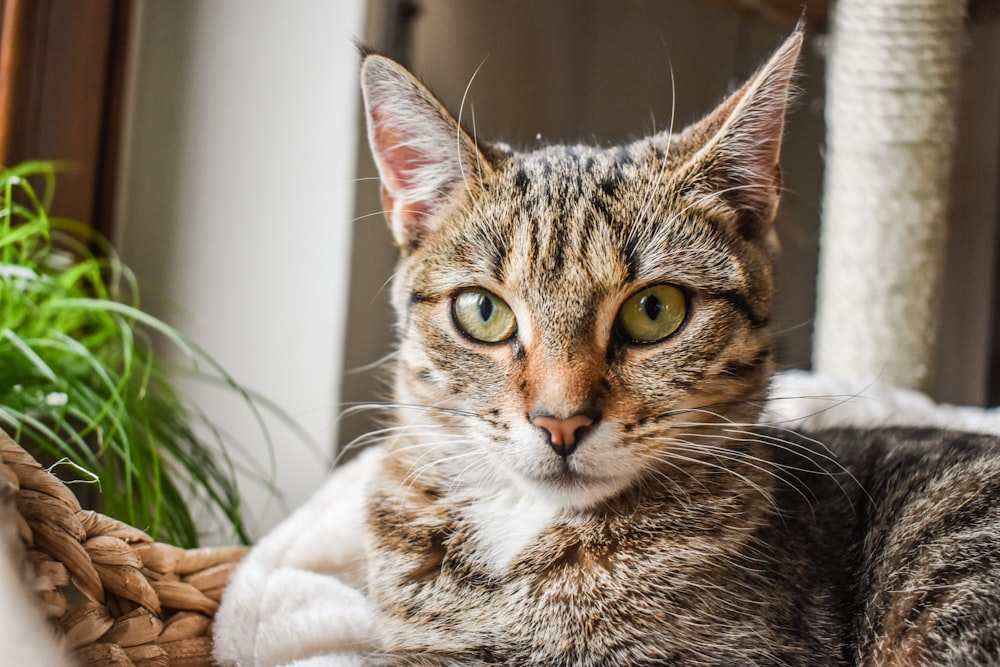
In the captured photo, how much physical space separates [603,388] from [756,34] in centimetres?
222

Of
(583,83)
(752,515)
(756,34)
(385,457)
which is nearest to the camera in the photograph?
(752,515)

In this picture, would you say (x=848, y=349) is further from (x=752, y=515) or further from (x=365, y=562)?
(x=365, y=562)

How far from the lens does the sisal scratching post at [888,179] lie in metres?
1.96

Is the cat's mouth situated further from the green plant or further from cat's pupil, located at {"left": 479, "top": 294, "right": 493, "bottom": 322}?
the green plant

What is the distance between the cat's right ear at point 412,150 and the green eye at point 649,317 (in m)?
0.30

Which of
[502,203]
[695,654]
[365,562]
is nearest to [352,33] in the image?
[502,203]

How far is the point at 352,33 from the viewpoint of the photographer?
1.90m

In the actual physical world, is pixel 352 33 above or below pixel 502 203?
above

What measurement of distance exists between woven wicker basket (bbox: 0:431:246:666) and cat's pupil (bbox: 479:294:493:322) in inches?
21.0

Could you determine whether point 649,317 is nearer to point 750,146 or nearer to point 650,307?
point 650,307

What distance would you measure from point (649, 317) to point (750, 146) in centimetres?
28

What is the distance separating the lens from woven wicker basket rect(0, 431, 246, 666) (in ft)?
2.86

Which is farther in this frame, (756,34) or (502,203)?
(756,34)

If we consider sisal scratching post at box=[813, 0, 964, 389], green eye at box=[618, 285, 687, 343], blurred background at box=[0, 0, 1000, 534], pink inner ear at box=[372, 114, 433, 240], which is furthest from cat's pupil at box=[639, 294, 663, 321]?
sisal scratching post at box=[813, 0, 964, 389]
